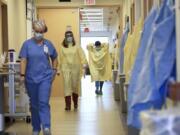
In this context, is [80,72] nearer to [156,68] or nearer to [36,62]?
[36,62]

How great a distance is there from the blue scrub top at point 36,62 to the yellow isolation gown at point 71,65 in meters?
2.82

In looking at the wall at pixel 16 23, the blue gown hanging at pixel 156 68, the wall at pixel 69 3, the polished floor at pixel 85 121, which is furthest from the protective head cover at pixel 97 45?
the blue gown hanging at pixel 156 68

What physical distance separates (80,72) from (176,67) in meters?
5.55

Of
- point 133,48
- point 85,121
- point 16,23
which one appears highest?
point 16,23

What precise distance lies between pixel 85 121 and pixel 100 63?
423 centimetres

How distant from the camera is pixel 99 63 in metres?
10.5

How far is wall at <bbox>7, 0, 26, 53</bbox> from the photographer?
7.13m

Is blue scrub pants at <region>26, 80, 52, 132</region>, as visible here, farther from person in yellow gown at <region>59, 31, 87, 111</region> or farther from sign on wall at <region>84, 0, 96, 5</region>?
sign on wall at <region>84, 0, 96, 5</region>

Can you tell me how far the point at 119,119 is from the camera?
Result: 651 centimetres

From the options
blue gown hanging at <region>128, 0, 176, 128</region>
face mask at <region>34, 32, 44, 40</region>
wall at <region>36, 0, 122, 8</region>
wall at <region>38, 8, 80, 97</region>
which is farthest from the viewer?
wall at <region>38, 8, 80, 97</region>

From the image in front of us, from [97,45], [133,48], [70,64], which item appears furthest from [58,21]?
[133,48]

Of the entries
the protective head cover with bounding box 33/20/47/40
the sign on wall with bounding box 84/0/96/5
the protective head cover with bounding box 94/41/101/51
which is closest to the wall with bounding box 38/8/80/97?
the sign on wall with bounding box 84/0/96/5

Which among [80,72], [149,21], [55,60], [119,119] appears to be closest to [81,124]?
[119,119]

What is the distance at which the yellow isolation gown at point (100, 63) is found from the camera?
10474 millimetres
